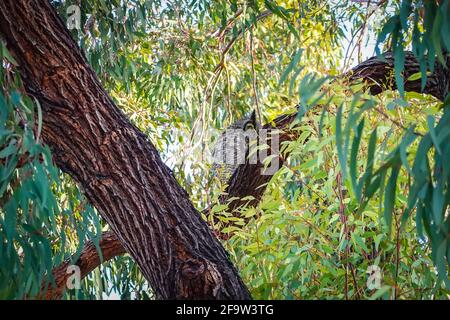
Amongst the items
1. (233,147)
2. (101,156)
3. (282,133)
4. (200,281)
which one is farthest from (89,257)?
(200,281)

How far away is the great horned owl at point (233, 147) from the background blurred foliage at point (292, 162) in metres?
0.06

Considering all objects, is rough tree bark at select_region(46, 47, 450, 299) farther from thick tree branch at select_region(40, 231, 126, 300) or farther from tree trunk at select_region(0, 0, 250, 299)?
tree trunk at select_region(0, 0, 250, 299)

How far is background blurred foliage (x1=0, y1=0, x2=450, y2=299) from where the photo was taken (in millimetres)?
1514

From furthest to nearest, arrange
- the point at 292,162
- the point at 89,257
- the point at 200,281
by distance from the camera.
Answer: the point at 292,162
the point at 89,257
the point at 200,281

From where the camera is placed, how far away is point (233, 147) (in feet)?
10.5

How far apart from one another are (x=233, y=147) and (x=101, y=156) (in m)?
1.21

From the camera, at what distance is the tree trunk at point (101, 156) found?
200 centimetres

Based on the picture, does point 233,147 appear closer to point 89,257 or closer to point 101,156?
point 89,257

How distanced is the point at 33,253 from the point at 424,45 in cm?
98

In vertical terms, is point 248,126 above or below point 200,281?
above

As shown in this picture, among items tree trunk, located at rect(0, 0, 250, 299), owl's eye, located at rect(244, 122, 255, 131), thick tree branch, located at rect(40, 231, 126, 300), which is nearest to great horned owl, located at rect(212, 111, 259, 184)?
owl's eye, located at rect(244, 122, 255, 131)

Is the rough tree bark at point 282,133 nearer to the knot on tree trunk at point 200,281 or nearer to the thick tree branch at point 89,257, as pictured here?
the thick tree branch at point 89,257

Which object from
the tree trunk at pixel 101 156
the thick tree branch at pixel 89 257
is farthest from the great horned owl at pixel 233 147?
the tree trunk at pixel 101 156
